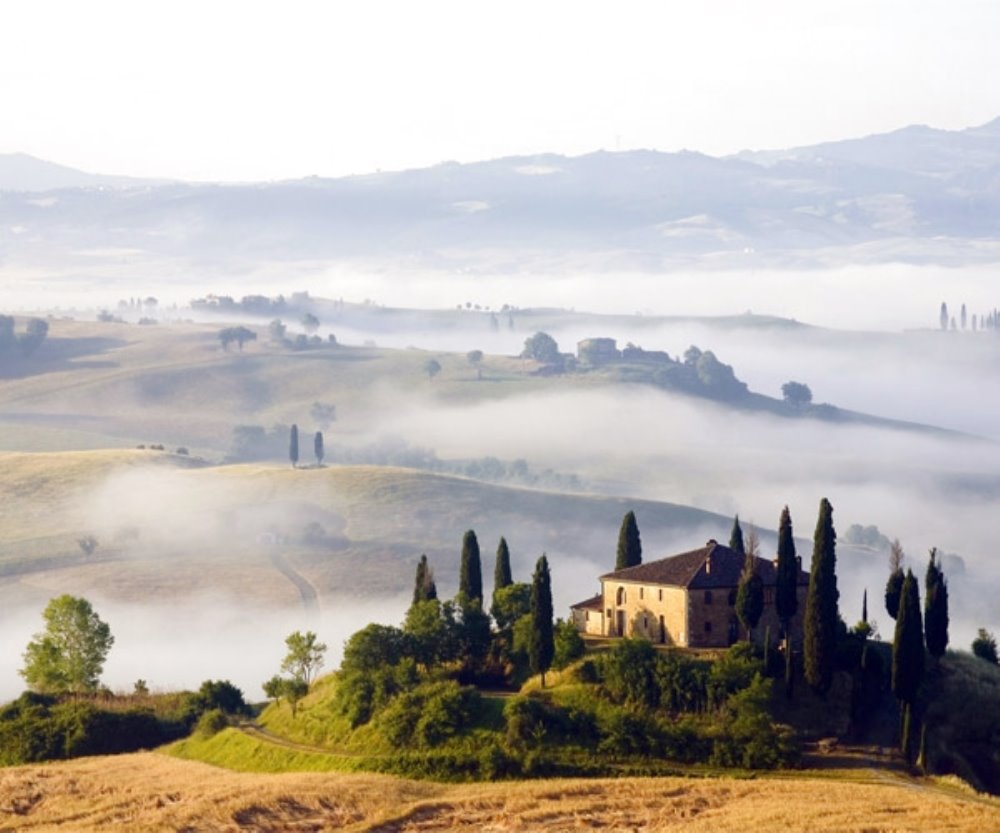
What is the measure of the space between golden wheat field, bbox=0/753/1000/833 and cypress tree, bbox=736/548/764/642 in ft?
55.8

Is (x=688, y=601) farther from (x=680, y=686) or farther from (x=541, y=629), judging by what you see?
(x=680, y=686)

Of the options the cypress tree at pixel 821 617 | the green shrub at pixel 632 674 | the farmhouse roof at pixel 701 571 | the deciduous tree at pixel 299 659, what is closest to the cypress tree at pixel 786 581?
the farmhouse roof at pixel 701 571

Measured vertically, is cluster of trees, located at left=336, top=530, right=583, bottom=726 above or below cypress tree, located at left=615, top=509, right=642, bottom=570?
below

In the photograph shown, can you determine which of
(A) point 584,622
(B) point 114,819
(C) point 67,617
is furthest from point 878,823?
(C) point 67,617

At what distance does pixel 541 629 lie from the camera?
118 m

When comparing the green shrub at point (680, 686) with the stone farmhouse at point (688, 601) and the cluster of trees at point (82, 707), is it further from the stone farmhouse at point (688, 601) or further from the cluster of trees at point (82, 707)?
the cluster of trees at point (82, 707)

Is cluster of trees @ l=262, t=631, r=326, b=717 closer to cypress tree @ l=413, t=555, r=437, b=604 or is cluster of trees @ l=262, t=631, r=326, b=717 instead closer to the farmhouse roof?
cypress tree @ l=413, t=555, r=437, b=604

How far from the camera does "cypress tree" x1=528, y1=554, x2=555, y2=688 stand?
387ft

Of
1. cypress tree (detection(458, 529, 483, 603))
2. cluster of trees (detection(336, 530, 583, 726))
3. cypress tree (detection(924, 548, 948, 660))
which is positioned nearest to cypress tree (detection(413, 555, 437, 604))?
cypress tree (detection(458, 529, 483, 603))

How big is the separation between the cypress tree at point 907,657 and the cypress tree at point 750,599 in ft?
33.0

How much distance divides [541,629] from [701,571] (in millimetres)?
12397

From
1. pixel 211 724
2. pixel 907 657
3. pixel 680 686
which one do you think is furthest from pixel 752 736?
pixel 211 724

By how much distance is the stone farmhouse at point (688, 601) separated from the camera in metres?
124

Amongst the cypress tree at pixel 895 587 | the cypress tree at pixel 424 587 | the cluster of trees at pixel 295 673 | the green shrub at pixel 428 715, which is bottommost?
the cluster of trees at pixel 295 673
